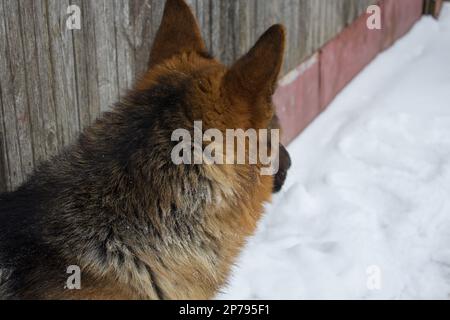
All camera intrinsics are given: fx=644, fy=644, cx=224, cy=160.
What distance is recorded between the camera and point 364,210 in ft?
17.1

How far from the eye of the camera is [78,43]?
3.84 m

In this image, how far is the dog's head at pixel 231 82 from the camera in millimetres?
2301

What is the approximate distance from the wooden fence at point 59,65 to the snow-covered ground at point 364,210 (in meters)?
1.37

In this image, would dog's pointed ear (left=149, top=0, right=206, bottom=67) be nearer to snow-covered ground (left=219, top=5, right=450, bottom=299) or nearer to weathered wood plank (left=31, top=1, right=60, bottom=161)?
weathered wood plank (left=31, top=1, right=60, bottom=161)

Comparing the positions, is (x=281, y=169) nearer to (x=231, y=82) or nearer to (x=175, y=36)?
(x=175, y=36)

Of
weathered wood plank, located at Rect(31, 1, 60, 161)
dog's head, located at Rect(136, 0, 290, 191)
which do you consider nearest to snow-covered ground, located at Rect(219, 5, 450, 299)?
dog's head, located at Rect(136, 0, 290, 191)

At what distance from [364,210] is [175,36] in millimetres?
2792

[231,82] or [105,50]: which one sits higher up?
[231,82]

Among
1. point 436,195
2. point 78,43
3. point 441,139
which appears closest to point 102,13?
point 78,43

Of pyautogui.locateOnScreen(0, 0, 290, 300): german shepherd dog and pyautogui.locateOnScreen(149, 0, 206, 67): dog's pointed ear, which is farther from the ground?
pyautogui.locateOnScreen(149, 0, 206, 67): dog's pointed ear

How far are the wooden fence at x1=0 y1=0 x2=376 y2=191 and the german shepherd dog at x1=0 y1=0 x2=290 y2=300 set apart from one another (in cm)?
97

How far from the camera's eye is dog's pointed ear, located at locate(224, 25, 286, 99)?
89.8 inches

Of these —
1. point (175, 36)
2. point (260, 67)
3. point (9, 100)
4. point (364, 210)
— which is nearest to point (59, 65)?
point (9, 100)
